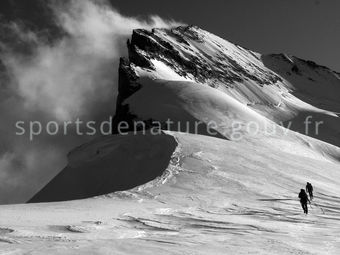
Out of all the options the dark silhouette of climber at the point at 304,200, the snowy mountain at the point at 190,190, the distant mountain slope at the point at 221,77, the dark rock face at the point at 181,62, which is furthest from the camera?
the distant mountain slope at the point at 221,77

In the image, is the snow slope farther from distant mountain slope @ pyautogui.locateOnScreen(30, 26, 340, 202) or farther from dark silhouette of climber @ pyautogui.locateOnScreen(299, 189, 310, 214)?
distant mountain slope @ pyautogui.locateOnScreen(30, 26, 340, 202)

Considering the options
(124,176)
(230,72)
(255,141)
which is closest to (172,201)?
(124,176)

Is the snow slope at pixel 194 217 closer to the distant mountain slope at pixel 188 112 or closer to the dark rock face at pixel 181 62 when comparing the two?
the distant mountain slope at pixel 188 112

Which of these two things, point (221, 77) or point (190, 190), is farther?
point (221, 77)

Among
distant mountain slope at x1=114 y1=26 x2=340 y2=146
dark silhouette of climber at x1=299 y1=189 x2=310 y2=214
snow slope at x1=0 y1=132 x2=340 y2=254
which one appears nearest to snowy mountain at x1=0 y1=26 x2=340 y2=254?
snow slope at x1=0 y1=132 x2=340 y2=254

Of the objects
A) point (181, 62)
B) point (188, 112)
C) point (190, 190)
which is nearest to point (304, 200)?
point (190, 190)

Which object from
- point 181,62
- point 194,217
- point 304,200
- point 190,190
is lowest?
point 194,217

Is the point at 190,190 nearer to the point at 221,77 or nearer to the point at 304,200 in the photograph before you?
the point at 304,200

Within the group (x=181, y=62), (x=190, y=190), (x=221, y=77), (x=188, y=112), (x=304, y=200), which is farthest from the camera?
(x=221, y=77)

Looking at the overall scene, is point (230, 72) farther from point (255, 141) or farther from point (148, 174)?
point (148, 174)

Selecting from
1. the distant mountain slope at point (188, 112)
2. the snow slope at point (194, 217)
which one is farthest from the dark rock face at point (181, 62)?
the snow slope at point (194, 217)

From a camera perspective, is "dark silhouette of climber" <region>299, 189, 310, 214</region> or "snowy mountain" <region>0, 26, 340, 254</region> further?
"dark silhouette of climber" <region>299, 189, 310, 214</region>

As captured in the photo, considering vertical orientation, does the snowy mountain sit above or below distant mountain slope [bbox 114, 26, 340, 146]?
below

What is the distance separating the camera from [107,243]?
454 inches
